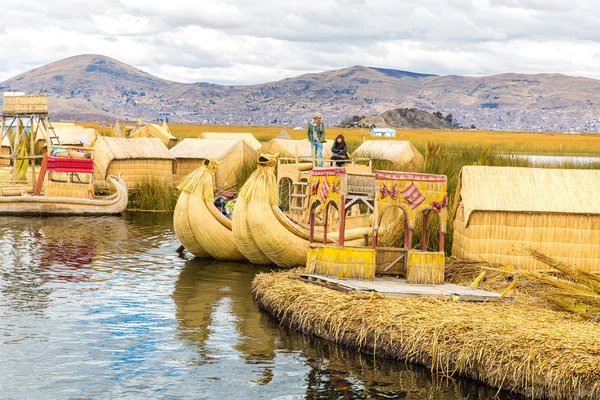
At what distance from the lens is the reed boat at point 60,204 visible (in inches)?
1056

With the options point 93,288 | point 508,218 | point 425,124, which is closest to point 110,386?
point 93,288

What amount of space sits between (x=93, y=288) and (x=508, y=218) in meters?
6.95

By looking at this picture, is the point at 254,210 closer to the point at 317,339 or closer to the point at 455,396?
the point at 317,339

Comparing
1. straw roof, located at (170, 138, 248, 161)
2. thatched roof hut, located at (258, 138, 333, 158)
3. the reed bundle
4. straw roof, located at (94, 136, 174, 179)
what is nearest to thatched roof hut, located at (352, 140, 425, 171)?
thatched roof hut, located at (258, 138, 333, 158)

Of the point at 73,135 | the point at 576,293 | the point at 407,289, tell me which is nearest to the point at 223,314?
the point at 407,289

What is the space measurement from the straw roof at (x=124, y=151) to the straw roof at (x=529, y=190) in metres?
16.9

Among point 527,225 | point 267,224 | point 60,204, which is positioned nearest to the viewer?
point 527,225

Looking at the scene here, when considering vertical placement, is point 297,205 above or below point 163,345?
above

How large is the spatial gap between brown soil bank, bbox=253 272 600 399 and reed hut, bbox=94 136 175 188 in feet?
57.9

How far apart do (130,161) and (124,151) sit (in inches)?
14.7

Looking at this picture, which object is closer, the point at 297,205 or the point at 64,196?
the point at 297,205

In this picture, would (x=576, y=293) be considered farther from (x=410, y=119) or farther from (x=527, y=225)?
(x=410, y=119)

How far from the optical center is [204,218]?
18250mm

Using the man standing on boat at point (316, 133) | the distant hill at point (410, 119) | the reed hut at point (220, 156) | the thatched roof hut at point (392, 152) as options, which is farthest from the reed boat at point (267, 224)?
the distant hill at point (410, 119)
